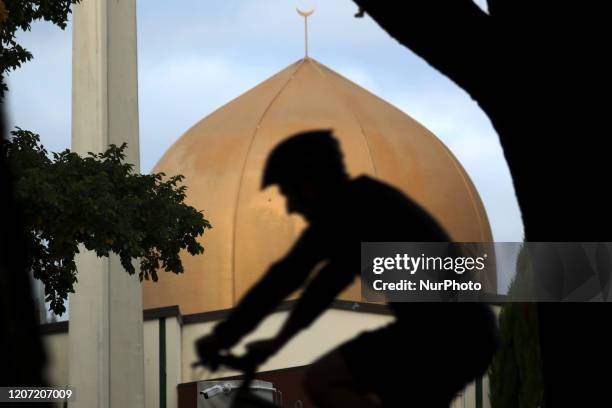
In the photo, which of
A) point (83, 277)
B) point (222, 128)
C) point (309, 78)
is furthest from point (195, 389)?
point (309, 78)

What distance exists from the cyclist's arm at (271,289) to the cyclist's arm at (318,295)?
0.10ft

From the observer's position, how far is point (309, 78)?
83.7ft

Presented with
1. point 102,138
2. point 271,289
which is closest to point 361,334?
point 271,289

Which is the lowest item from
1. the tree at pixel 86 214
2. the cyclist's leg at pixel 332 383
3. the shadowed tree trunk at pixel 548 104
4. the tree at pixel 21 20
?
the cyclist's leg at pixel 332 383

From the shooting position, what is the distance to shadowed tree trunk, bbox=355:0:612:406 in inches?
96.0

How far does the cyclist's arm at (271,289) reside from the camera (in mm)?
2461

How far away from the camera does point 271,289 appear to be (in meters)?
2.49

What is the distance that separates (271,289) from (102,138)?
46.8ft

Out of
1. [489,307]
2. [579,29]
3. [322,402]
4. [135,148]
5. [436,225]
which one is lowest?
[322,402]

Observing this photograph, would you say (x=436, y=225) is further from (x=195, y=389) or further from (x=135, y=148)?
(x=195, y=389)

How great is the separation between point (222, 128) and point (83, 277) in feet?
27.5

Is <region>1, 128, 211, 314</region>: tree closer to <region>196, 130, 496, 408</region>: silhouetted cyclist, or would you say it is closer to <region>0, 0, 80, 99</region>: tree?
<region>0, 0, 80, 99</region>: tree

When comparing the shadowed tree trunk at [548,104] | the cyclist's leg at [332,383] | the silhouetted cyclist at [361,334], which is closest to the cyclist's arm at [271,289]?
the silhouetted cyclist at [361,334]

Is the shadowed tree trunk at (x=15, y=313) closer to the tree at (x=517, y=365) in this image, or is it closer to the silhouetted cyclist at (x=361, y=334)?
the silhouetted cyclist at (x=361, y=334)
